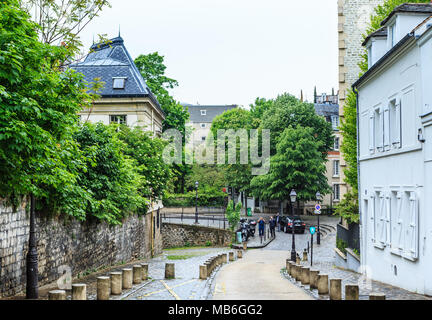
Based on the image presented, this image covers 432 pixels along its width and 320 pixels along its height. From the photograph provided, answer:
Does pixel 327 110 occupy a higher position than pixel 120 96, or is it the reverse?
pixel 327 110

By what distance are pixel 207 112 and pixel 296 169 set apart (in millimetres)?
76580

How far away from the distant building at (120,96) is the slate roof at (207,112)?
84899 millimetres

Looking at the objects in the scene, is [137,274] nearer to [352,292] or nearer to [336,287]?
[336,287]

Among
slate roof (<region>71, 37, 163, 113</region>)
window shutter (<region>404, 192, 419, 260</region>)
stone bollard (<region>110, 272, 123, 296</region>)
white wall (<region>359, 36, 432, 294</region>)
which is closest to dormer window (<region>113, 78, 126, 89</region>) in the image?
slate roof (<region>71, 37, 163, 113</region>)

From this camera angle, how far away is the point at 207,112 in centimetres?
13000

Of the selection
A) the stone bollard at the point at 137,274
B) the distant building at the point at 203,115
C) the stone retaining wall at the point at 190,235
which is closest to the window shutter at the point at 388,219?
the stone bollard at the point at 137,274

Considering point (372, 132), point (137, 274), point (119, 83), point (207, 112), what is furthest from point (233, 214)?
point (207, 112)

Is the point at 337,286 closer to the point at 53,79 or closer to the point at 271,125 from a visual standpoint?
the point at 53,79

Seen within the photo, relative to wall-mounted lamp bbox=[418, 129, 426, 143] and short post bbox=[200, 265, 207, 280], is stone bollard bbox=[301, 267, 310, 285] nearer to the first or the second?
short post bbox=[200, 265, 207, 280]

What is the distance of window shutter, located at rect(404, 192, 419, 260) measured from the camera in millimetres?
15820

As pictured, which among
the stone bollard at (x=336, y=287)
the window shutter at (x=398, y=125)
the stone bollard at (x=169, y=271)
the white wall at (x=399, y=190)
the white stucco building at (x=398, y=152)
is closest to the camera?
the stone bollard at (x=336, y=287)

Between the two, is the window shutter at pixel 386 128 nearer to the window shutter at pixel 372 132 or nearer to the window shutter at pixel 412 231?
the window shutter at pixel 372 132

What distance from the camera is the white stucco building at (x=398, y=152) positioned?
15.3 metres
